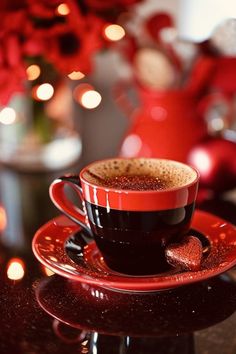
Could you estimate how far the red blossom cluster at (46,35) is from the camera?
0.82 m

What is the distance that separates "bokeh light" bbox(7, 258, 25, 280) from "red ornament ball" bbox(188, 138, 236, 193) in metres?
0.33

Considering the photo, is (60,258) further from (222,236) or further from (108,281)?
(222,236)

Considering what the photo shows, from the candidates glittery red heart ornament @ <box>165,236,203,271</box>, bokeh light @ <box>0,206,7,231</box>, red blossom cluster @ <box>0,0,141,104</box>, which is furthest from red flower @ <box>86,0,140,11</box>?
glittery red heart ornament @ <box>165,236,203,271</box>

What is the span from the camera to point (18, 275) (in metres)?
0.62

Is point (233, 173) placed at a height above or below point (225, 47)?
below

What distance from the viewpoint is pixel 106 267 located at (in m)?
0.59

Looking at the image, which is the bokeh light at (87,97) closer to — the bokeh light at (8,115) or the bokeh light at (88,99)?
the bokeh light at (88,99)

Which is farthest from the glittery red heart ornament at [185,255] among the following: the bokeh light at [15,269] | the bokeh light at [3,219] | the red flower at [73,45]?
the red flower at [73,45]

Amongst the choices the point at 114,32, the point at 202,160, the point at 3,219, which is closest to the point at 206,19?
the point at 114,32

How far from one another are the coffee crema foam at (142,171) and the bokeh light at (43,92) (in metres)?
0.36

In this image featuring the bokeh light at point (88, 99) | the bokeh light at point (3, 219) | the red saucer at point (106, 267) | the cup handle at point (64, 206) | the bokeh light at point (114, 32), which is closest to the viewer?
the red saucer at point (106, 267)

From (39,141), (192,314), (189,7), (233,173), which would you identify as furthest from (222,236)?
(189,7)

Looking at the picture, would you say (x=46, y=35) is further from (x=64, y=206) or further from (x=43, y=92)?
(x=64, y=206)

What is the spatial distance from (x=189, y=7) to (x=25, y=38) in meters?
0.47
